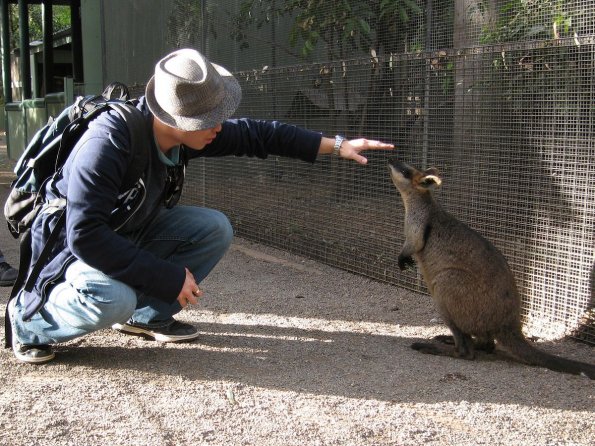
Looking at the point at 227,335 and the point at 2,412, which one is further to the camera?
the point at 227,335

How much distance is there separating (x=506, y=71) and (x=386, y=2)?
4.33 ft

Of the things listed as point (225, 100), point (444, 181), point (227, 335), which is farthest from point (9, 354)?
point (444, 181)

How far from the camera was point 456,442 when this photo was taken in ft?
9.37

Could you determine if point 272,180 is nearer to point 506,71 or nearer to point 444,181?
point 444,181

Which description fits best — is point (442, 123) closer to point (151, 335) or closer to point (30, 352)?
point (151, 335)

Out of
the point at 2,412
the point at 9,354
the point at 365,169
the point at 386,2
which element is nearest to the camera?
the point at 2,412

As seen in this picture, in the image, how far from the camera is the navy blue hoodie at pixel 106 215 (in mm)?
3016

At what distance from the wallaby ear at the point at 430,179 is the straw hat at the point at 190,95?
1.62 metres

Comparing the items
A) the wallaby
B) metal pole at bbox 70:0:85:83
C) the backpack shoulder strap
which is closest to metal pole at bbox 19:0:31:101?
metal pole at bbox 70:0:85:83

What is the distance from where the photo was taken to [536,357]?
3717mm

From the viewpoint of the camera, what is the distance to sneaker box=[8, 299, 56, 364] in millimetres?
3585

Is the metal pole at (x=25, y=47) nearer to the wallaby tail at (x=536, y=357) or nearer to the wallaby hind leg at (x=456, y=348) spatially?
the wallaby hind leg at (x=456, y=348)

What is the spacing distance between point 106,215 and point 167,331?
1.16 meters

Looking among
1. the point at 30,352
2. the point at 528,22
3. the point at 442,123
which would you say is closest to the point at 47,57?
the point at 442,123
